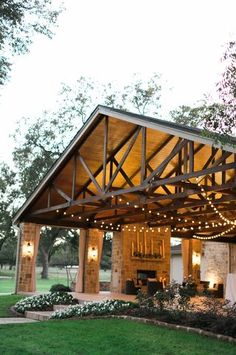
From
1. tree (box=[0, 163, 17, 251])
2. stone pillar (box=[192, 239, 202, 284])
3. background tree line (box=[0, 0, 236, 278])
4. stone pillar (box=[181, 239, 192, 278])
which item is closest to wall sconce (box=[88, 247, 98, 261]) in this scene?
stone pillar (box=[181, 239, 192, 278])

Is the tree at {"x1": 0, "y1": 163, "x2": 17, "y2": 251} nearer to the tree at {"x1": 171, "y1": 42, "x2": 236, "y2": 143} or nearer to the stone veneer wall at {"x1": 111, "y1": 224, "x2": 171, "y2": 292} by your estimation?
the stone veneer wall at {"x1": 111, "y1": 224, "x2": 171, "y2": 292}

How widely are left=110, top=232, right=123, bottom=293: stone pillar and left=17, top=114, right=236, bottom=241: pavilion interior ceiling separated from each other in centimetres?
53

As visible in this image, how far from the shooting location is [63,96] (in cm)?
2683

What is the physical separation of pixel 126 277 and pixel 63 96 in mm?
11582

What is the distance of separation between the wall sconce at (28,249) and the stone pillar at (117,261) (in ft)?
11.1

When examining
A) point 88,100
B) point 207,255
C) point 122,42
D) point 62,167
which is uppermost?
point 88,100

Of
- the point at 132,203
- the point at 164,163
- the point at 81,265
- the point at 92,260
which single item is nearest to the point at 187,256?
the point at 92,260

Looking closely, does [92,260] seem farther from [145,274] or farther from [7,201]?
[7,201]

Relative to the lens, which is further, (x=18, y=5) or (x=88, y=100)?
(x=88, y=100)

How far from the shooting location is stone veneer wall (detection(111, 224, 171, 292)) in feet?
63.5

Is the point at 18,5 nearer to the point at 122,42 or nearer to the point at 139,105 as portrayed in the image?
the point at 122,42

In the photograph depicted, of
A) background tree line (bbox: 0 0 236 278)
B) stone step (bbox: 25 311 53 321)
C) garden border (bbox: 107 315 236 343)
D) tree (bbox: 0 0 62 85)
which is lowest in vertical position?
stone step (bbox: 25 311 53 321)

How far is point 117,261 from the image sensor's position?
1959 centimetres

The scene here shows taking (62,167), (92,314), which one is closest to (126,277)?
(62,167)
